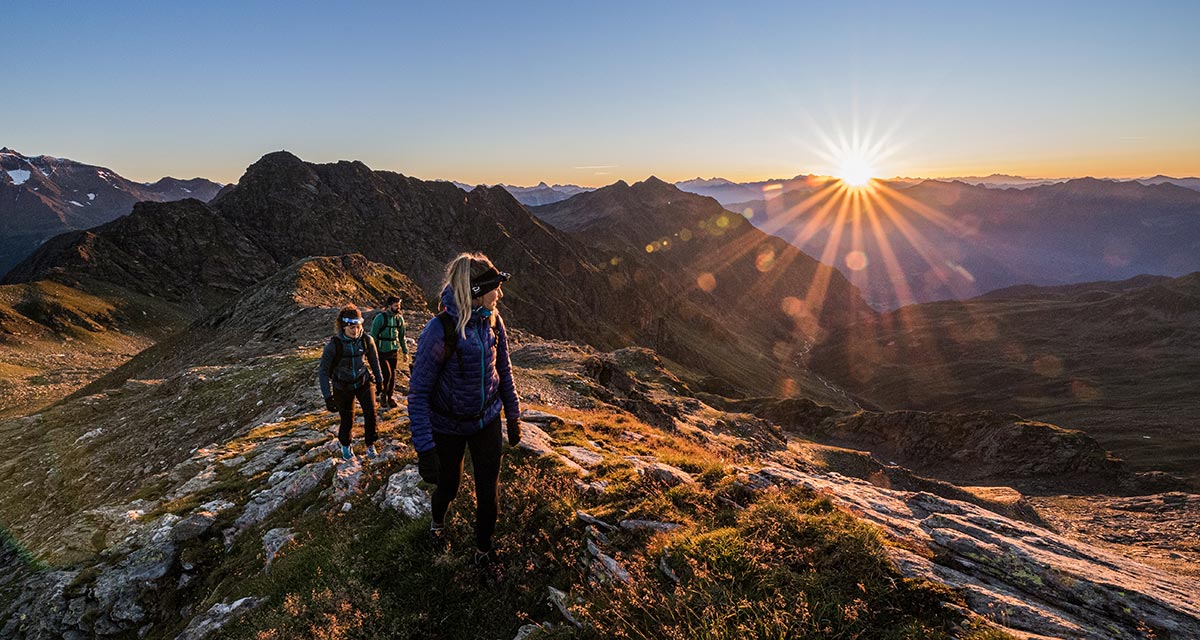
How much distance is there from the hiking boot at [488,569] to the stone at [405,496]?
1.61 metres

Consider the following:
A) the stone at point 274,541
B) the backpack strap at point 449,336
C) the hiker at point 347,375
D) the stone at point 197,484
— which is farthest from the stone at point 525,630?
the stone at point 197,484

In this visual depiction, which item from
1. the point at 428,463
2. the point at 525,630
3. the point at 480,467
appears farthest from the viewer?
the point at 480,467

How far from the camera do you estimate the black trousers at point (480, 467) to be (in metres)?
6.14

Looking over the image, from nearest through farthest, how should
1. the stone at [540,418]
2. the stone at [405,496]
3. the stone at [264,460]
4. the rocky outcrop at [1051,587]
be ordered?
the rocky outcrop at [1051,587]
the stone at [405,496]
the stone at [264,460]
the stone at [540,418]

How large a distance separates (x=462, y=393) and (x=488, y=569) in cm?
227

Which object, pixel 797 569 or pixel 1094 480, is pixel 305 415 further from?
pixel 1094 480

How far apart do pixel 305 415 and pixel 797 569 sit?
50.5 ft

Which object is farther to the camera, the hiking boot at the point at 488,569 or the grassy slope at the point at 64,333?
the grassy slope at the point at 64,333

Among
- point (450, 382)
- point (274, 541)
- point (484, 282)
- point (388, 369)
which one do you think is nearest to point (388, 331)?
point (388, 369)

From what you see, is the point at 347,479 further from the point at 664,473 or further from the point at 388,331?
the point at 388,331

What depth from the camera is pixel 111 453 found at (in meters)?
17.9

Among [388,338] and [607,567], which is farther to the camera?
[388,338]

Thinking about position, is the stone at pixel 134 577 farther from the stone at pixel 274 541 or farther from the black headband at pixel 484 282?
the black headband at pixel 484 282

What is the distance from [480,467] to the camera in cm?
616
